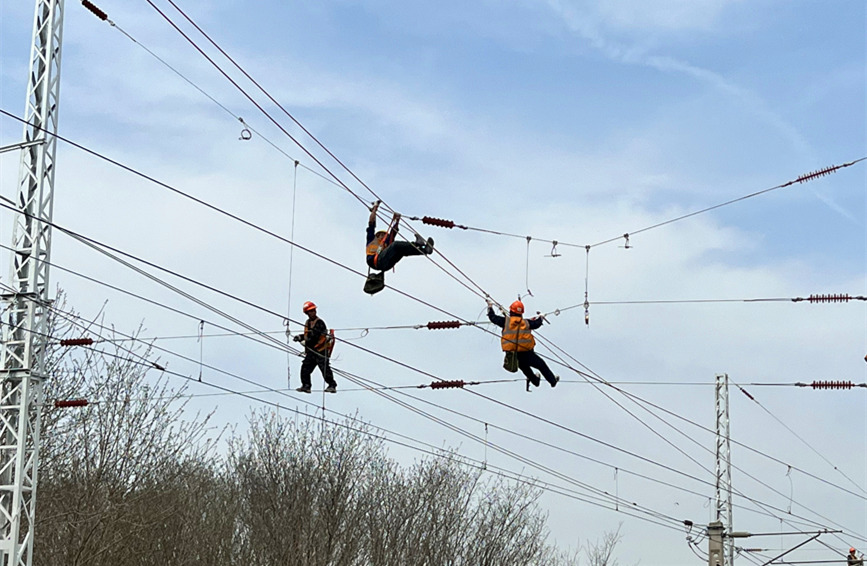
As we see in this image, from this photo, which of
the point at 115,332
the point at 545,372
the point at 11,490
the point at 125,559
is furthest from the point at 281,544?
the point at 11,490

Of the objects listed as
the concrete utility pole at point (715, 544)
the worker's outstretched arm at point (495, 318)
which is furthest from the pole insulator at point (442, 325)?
the concrete utility pole at point (715, 544)

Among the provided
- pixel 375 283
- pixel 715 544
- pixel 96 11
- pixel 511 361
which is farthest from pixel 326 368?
pixel 715 544

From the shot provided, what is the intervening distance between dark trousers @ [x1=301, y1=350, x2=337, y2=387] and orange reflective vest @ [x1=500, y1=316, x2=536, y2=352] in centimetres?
254

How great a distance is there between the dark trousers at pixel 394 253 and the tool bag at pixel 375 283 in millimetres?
244

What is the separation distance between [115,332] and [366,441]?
13160 millimetres

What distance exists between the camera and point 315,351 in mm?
16703

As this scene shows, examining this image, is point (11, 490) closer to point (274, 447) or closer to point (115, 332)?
point (115, 332)

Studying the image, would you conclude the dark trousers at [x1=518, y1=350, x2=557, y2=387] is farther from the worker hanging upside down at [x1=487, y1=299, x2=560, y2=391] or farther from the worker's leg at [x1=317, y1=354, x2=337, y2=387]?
the worker's leg at [x1=317, y1=354, x2=337, y2=387]

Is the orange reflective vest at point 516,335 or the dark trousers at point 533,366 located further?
the dark trousers at point 533,366

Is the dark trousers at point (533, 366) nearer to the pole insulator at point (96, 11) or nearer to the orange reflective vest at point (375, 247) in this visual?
the orange reflective vest at point (375, 247)

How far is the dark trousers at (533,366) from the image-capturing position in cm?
1728

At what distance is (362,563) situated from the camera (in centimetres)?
3394

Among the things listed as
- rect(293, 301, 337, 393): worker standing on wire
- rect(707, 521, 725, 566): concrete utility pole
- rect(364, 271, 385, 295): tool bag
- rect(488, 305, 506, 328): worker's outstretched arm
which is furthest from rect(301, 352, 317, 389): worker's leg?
rect(707, 521, 725, 566): concrete utility pole

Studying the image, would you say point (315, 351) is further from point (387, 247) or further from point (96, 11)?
point (96, 11)
